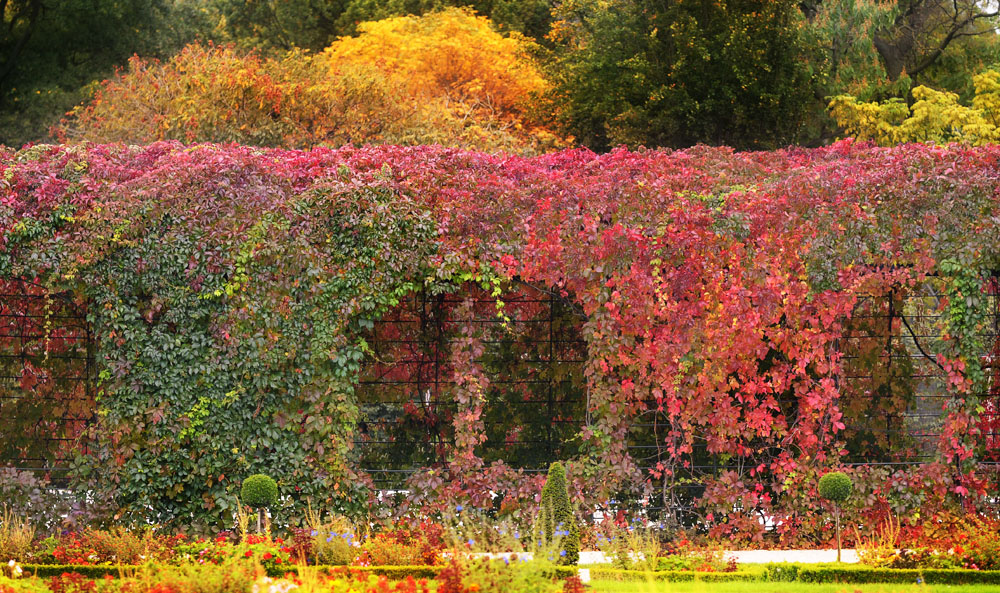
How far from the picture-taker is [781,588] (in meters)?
7.73

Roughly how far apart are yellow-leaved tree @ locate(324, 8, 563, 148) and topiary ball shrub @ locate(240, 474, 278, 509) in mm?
13997

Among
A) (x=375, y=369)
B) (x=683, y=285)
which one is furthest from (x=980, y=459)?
(x=375, y=369)

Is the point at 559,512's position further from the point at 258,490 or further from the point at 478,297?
the point at 478,297

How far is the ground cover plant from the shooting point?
928cm

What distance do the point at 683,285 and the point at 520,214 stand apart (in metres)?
1.66

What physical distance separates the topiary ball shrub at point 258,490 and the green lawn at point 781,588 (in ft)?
8.84

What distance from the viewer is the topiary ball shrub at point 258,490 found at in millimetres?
8328

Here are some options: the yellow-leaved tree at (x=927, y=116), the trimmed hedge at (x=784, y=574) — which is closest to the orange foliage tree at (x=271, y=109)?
the yellow-leaved tree at (x=927, y=116)

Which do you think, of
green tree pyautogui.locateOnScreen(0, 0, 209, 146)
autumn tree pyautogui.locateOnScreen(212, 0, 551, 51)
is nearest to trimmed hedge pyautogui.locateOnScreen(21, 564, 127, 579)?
green tree pyautogui.locateOnScreen(0, 0, 209, 146)

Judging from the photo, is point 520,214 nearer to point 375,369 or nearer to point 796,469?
point 375,369

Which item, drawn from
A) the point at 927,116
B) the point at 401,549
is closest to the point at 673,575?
the point at 401,549

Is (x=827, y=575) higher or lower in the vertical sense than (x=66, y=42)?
lower

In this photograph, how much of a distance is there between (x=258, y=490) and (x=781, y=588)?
4141mm

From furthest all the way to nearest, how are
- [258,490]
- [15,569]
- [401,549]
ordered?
[401,549]
[258,490]
[15,569]
